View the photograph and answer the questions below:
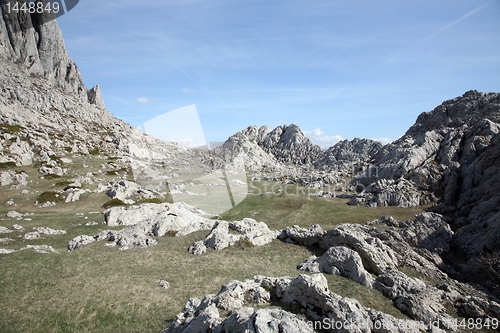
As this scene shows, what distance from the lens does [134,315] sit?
62.3 ft

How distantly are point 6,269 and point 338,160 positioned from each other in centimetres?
14190

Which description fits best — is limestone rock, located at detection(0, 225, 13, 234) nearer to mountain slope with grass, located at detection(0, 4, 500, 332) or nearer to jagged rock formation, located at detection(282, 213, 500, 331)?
mountain slope with grass, located at detection(0, 4, 500, 332)

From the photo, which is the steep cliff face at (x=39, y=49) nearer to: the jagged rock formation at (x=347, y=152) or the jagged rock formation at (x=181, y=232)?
the jagged rock formation at (x=181, y=232)

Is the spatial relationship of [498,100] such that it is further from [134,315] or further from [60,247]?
[60,247]

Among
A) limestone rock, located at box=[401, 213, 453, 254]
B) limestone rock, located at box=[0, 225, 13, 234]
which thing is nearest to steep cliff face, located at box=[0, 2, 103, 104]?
limestone rock, located at box=[0, 225, 13, 234]

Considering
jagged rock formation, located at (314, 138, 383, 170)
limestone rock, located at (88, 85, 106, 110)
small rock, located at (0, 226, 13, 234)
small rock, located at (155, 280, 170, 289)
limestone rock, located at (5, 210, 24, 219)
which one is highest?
limestone rock, located at (88, 85, 106, 110)

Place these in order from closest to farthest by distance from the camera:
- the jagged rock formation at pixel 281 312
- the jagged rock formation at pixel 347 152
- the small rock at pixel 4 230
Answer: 1. the jagged rock formation at pixel 281 312
2. the small rock at pixel 4 230
3. the jagged rock formation at pixel 347 152

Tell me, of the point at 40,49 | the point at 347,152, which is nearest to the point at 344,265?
the point at 347,152

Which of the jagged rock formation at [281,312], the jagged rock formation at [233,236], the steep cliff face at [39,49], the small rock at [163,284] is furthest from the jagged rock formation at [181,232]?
the steep cliff face at [39,49]

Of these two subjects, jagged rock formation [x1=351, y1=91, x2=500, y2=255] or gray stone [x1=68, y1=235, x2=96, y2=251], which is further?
jagged rock formation [x1=351, y1=91, x2=500, y2=255]

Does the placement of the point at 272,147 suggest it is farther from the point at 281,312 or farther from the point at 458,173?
the point at 281,312

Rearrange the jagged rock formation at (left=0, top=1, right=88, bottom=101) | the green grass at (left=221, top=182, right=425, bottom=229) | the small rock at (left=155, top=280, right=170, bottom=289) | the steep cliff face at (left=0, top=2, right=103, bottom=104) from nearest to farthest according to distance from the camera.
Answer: the small rock at (left=155, top=280, right=170, bottom=289), the green grass at (left=221, top=182, right=425, bottom=229), the steep cliff face at (left=0, top=2, right=103, bottom=104), the jagged rock formation at (left=0, top=1, right=88, bottom=101)

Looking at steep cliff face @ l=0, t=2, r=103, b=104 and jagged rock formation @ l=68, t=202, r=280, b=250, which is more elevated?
steep cliff face @ l=0, t=2, r=103, b=104

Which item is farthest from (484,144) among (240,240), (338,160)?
(338,160)
